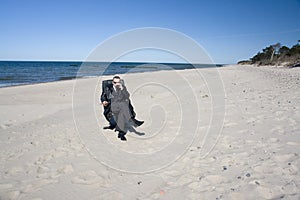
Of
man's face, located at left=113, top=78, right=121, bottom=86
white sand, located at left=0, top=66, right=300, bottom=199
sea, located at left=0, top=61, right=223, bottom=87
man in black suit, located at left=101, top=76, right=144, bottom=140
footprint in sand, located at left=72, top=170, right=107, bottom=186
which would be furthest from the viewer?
sea, located at left=0, top=61, right=223, bottom=87

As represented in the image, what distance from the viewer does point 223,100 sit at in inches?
316

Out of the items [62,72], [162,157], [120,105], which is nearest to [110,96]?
[120,105]

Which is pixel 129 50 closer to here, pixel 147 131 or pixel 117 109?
pixel 117 109

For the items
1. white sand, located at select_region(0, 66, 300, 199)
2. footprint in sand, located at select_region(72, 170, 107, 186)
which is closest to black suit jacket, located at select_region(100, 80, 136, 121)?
white sand, located at select_region(0, 66, 300, 199)

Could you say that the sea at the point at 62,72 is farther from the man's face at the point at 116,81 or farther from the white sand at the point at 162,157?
the white sand at the point at 162,157

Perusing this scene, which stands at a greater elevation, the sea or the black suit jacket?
the sea

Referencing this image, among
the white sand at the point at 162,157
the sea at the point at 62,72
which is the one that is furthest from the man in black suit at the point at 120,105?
the sea at the point at 62,72

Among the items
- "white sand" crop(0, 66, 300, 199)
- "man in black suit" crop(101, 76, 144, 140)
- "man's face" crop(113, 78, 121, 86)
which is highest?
"man's face" crop(113, 78, 121, 86)

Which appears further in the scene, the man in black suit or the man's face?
the man's face

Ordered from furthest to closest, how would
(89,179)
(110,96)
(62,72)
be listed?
1. (62,72)
2. (110,96)
3. (89,179)

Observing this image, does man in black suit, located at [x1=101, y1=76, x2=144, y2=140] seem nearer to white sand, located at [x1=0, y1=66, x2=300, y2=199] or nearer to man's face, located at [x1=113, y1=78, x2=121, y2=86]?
man's face, located at [x1=113, y1=78, x2=121, y2=86]

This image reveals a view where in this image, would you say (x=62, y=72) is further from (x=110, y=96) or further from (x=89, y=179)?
(x=89, y=179)

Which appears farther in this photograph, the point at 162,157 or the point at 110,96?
the point at 110,96

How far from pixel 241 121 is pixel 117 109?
10.0ft
